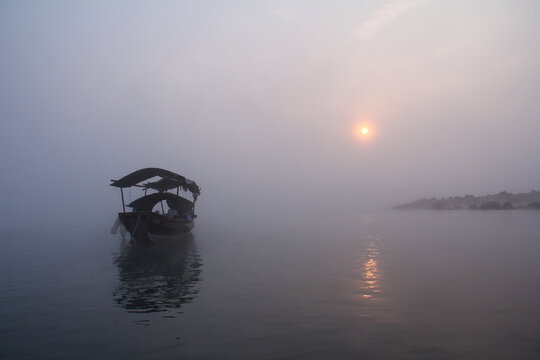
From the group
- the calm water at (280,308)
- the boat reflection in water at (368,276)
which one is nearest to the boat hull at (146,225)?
the calm water at (280,308)

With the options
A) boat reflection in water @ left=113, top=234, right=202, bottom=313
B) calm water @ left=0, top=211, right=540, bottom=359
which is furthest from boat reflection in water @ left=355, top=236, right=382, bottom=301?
boat reflection in water @ left=113, top=234, right=202, bottom=313

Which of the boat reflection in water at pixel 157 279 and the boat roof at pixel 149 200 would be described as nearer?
the boat reflection in water at pixel 157 279

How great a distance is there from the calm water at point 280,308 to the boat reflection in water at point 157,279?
65mm

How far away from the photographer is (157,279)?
12977 mm

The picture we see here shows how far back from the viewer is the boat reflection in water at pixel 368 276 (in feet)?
33.5

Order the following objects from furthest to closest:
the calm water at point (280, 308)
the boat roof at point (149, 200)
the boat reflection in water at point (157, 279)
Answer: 1. the boat roof at point (149, 200)
2. the boat reflection in water at point (157, 279)
3. the calm water at point (280, 308)

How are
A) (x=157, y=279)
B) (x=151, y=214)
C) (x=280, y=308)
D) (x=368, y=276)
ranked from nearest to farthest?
1. (x=280, y=308)
2. (x=368, y=276)
3. (x=157, y=279)
4. (x=151, y=214)

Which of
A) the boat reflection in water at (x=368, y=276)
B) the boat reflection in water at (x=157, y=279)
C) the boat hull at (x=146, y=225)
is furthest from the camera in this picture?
the boat hull at (x=146, y=225)

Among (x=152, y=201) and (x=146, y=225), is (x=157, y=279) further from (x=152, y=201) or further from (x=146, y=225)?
(x=152, y=201)

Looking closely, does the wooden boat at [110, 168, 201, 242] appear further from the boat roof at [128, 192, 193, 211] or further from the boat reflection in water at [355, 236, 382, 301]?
the boat reflection in water at [355, 236, 382, 301]

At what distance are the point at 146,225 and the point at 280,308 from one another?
17.5 meters

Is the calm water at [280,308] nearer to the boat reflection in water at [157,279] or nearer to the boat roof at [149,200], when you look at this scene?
the boat reflection in water at [157,279]

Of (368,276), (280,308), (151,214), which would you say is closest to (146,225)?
(151,214)

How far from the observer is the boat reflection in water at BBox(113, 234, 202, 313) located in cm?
968
